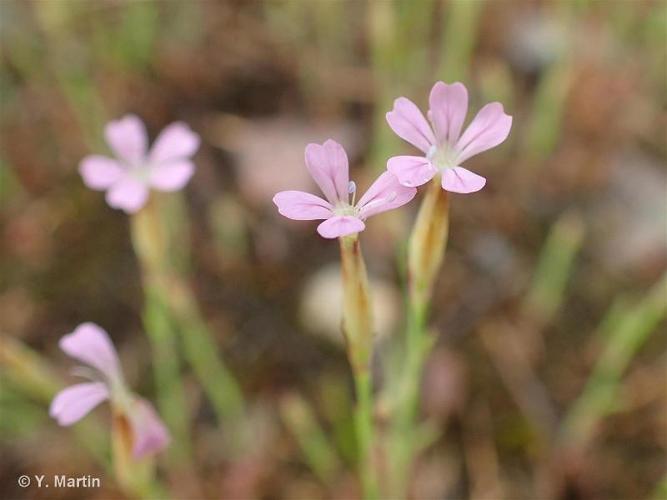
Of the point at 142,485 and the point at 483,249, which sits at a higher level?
the point at 483,249

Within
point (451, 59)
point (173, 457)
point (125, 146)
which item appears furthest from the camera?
point (451, 59)

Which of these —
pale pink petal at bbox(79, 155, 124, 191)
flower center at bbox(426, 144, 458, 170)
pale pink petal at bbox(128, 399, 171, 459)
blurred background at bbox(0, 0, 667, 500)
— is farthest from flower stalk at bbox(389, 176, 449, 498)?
pale pink petal at bbox(79, 155, 124, 191)

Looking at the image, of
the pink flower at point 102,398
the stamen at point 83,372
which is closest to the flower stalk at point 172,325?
the stamen at point 83,372

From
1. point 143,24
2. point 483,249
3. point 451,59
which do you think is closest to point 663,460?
point 483,249

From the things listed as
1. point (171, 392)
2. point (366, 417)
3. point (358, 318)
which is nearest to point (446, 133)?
point (358, 318)

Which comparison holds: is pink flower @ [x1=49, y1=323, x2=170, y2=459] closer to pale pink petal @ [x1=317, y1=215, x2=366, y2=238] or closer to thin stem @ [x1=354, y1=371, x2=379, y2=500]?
thin stem @ [x1=354, y1=371, x2=379, y2=500]

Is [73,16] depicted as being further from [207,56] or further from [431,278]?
[431,278]

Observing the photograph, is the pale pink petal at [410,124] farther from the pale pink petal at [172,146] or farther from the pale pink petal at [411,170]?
the pale pink petal at [172,146]
